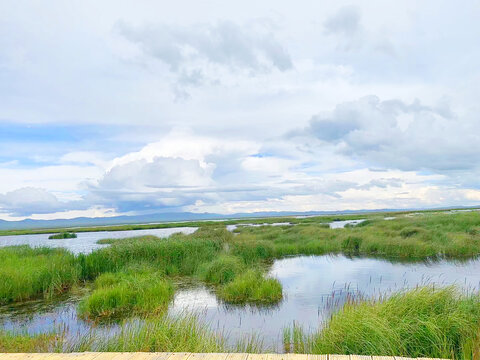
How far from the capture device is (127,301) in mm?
11977

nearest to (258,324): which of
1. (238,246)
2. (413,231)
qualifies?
(238,246)

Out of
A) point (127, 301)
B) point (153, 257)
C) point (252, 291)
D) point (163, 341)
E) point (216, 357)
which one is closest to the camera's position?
point (216, 357)

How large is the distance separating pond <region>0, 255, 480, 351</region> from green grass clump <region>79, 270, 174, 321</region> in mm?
447

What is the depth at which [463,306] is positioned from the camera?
25.2ft

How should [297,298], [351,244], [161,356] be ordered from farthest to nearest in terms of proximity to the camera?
1. [351,244]
2. [297,298]
3. [161,356]

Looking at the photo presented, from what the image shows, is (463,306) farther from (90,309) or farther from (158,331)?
(90,309)

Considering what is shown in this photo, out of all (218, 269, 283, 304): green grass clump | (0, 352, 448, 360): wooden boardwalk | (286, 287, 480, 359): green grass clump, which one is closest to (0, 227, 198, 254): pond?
(218, 269, 283, 304): green grass clump

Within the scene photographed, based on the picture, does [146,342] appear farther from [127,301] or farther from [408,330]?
[127,301]

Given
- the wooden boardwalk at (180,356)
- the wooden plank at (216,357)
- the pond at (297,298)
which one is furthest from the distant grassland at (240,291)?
the wooden plank at (216,357)

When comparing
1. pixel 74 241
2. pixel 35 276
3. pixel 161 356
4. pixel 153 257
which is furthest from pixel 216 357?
pixel 74 241

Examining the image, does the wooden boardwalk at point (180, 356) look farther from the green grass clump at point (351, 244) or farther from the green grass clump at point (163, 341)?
the green grass clump at point (351, 244)

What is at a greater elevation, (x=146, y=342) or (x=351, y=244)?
(x=146, y=342)

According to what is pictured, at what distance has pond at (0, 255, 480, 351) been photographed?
1049cm

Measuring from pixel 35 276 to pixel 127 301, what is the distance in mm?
5582
